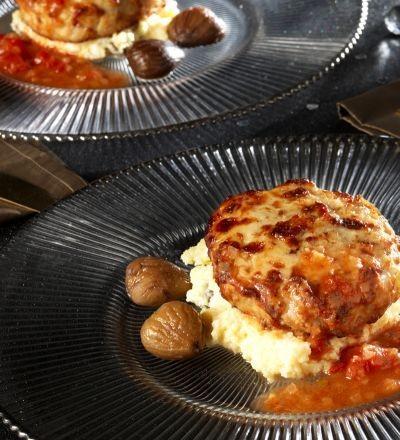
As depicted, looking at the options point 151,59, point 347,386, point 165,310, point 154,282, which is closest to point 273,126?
point 151,59

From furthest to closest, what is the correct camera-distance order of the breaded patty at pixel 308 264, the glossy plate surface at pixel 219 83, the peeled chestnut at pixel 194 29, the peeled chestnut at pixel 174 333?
1. the peeled chestnut at pixel 194 29
2. the glossy plate surface at pixel 219 83
3. the peeled chestnut at pixel 174 333
4. the breaded patty at pixel 308 264

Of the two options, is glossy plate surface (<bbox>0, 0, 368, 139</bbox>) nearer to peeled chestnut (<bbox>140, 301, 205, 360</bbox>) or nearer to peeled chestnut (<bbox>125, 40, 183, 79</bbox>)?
peeled chestnut (<bbox>125, 40, 183, 79</bbox>)

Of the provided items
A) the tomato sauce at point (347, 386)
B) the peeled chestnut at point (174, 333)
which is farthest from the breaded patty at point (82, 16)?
the tomato sauce at point (347, 386)

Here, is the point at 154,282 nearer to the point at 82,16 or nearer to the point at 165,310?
the point at 165,310

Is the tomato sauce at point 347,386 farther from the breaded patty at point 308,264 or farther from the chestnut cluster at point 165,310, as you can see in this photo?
the chestnut cluster at point 165,310

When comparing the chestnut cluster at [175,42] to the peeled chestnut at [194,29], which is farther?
the peeled chestnut at [194,29]
